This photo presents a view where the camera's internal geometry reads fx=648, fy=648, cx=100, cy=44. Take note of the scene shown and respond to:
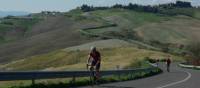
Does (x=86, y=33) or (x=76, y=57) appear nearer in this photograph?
(x=76, y=57)

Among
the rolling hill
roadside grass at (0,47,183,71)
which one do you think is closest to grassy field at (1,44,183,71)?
roadside grass at (0,47,183,71)

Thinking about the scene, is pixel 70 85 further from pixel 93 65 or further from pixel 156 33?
pixel 156 33

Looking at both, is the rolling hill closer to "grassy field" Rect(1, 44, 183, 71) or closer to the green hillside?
the green hillside

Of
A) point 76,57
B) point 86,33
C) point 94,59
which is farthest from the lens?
point 86,33

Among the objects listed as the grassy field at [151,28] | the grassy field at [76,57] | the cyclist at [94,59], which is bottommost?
the grassy field at [151,28]

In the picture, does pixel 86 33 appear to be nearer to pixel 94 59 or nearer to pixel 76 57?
pixel 76 57

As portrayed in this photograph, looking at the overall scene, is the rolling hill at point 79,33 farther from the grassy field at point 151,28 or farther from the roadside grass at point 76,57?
the roadside grass at point 76,57

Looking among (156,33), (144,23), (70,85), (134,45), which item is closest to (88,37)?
(134,45)

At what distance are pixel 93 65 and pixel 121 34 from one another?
118m

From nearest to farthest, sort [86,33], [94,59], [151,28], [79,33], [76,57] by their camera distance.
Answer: [94,59] < [76,57] < [86,33] < [79,33] < [151,28]

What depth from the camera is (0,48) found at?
115m

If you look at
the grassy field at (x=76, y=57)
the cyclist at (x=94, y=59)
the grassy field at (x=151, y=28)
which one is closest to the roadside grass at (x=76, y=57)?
the grassy field at (x=76, y=57)

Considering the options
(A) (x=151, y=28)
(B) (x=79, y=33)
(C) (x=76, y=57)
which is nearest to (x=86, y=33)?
(B) (x=79, y=33)

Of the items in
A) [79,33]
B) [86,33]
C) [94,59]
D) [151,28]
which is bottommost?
[151,28]
